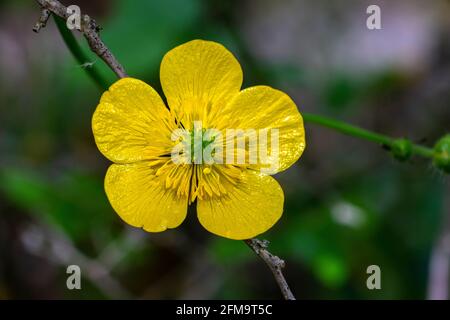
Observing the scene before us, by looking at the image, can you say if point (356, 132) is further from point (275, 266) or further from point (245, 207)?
point (275, 266)

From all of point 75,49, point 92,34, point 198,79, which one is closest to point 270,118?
point 198,79

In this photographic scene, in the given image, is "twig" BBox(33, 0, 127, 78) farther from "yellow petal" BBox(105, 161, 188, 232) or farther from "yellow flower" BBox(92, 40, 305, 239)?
"yellow petal" BBox(105, 161, 188, 232)

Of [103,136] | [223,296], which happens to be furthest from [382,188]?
[103,136]

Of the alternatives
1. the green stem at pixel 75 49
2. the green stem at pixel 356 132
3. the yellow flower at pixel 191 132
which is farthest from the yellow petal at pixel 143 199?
the green stem at pixel 356 132

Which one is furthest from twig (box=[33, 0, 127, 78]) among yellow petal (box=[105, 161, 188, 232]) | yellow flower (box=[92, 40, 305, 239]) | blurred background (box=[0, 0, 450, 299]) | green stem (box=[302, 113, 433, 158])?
blurred background (box=[0, 0, 450, 299])

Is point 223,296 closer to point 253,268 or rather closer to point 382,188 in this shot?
point 253,268
